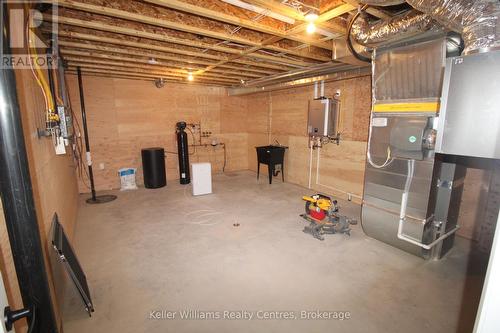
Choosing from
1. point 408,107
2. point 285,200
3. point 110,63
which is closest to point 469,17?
point 408,107

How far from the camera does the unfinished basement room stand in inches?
52.1

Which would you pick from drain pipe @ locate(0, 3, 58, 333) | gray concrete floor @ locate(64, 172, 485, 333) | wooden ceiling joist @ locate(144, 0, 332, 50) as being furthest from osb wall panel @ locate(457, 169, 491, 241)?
drain pipe @ locate(0, 3, 58, 333)

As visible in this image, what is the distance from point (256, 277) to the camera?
2041 millimetres

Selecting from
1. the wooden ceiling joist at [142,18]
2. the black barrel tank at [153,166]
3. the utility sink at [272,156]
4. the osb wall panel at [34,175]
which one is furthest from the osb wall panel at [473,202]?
the black barrel tank at [153,166]

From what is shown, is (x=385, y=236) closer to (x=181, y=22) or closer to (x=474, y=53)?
(x=474, y=53)

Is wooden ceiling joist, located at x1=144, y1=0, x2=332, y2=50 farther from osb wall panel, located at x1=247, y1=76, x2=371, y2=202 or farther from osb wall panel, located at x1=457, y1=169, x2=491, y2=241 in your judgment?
osb wall panel, located at x1=457, y1=169, x2=491, y2=241

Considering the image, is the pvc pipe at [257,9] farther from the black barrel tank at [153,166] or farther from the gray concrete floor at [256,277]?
the black barrel tank at [153,166]

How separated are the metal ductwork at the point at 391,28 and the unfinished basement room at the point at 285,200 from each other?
Answer: 0.02 metres

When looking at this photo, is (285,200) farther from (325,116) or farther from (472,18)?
(472,18)

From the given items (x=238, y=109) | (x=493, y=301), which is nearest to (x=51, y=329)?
(x=493, y=301)

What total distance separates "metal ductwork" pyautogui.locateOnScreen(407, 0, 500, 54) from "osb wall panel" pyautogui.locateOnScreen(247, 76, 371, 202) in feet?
6.74

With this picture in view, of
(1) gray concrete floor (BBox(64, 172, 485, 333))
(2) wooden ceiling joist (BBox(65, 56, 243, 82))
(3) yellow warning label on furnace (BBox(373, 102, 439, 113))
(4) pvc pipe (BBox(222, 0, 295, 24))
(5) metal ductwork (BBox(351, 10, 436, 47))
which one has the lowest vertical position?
(1) gray concrete floor (BBox(64, 172, 485, 333))

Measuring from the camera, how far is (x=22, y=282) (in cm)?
78

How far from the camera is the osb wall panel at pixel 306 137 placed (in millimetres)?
3732
